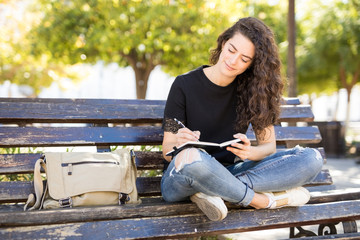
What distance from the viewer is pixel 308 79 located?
20.6 m

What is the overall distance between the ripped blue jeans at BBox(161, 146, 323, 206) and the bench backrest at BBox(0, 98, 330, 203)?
66 centimetres

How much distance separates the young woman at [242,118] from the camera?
2725mm

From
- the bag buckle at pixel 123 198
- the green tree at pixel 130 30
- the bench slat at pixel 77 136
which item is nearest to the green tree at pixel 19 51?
the green tree at pixel 130 30

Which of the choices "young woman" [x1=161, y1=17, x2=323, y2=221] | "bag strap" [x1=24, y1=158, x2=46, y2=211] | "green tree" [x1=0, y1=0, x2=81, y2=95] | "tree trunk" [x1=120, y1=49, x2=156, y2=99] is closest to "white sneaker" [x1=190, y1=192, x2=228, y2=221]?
"young woman" [x1=161, y1=17, x2=323, y2=221]

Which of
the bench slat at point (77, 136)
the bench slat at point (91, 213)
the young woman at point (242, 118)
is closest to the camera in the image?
the bench slat at point (91, 213)

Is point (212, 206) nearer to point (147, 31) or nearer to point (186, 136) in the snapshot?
point (186, 136)

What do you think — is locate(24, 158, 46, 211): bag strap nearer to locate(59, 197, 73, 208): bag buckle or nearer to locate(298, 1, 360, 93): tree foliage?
locate(59, 197, 73, 208): bag buckle

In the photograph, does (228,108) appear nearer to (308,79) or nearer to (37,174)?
(37,174)

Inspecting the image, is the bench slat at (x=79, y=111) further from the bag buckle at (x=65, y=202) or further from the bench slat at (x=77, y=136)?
the bag buckle at (x=65, y=202)

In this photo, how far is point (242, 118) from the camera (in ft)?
10.5

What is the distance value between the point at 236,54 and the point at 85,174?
1330 millimetres

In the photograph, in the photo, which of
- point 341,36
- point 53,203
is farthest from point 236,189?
point 341,36

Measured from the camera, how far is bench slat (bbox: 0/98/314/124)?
3.29 meters

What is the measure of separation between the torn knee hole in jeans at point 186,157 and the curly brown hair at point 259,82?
30.8 inches
